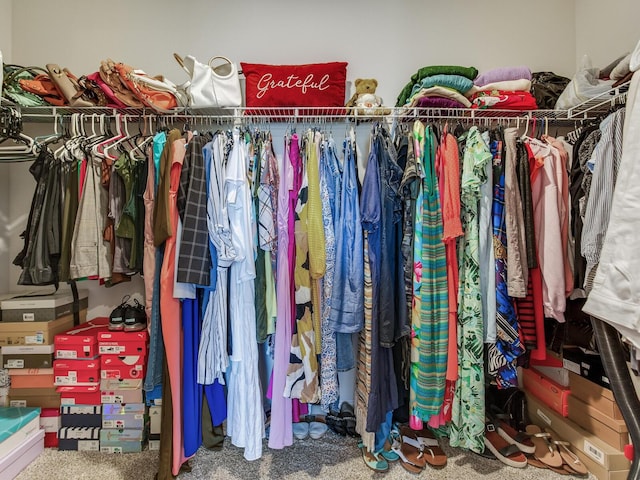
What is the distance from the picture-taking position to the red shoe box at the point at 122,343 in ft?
4.82

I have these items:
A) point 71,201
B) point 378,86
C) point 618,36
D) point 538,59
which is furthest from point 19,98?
point 618,36

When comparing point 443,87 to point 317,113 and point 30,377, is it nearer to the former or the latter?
point 317,113

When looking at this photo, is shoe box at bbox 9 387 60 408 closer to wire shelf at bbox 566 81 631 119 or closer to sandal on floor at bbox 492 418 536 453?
sandal on floor at bbox 492 418 536 453

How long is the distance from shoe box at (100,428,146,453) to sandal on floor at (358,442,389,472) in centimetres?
113

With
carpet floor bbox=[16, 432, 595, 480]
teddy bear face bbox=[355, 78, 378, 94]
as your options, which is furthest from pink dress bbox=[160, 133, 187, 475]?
teddy bear face bbox=[355, 78, 378, 94]

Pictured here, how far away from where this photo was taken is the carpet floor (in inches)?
53.4

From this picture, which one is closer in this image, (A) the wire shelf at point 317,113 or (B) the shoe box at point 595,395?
(B) the shoe box at point 595,395

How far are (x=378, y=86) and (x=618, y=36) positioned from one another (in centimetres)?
126

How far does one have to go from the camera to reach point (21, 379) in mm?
1495

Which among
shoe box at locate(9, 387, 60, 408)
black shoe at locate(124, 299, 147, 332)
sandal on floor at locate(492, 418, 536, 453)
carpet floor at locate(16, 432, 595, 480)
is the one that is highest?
black shoe at locate(124, 299, 147, 332)

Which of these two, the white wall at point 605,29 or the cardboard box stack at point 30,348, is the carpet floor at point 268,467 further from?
the white wall at point 605,29

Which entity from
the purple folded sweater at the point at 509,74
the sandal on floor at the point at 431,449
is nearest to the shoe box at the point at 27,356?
the sandal on floor at the point at 431,449

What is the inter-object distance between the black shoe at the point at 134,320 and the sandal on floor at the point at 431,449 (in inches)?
61.6

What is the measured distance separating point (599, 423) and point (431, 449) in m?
0.78
